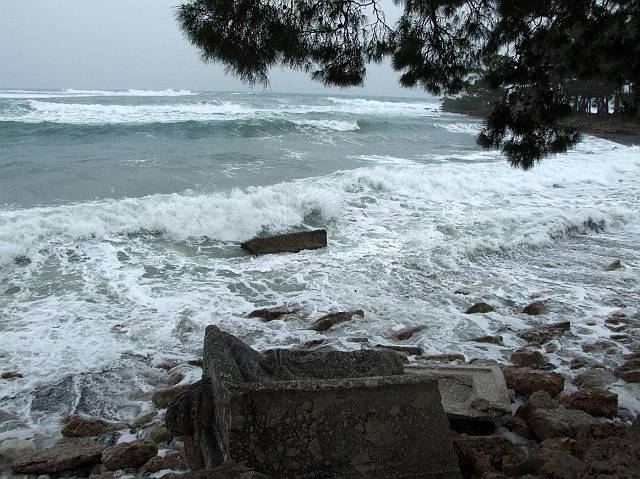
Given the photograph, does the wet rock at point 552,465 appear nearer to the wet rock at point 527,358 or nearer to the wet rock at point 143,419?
the wet rock at point 527,358

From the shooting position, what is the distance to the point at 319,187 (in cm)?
1260

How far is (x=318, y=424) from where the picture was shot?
223cm

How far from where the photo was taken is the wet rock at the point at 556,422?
2.98 metres

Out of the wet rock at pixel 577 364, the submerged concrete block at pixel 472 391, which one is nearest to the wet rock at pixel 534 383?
the submerged concrete block at pixel 472 391

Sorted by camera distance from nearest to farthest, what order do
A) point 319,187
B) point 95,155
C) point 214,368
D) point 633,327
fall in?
point 214,368, point 633,327, point 319,187, point 95,155

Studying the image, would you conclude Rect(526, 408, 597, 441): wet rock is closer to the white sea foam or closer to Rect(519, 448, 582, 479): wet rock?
Rect(519, 448, 582, 479): wet rock

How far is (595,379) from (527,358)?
24.7 inches

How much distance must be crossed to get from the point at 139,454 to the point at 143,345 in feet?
6.92

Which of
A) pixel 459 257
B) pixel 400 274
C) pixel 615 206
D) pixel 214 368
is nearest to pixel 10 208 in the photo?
pixel 400 274

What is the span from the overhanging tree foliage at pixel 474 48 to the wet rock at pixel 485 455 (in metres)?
2.97

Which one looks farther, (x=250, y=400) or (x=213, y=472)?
(x=250, y=400)

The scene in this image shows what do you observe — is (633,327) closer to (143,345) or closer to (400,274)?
(400,274)

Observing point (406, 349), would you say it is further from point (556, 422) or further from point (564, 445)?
point (564, 445)

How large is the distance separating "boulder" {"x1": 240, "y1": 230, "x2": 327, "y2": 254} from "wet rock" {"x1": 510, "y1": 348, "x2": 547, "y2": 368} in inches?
177
